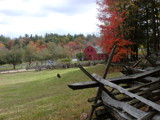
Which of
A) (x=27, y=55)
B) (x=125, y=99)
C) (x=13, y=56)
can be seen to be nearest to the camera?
(x=125, y=99)

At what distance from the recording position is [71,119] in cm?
556

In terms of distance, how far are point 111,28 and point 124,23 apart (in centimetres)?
350

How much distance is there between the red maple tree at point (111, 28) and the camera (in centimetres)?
1578

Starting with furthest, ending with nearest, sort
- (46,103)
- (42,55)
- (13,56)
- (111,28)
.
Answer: (42,55), (13,56), (111,28), (46,103)

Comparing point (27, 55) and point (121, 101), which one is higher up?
point (27, 55)

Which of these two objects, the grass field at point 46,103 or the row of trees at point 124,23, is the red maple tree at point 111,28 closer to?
the row of trees at point 124,23

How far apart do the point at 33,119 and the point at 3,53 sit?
47498 millimetres

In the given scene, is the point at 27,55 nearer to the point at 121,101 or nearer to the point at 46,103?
the point at 46,103

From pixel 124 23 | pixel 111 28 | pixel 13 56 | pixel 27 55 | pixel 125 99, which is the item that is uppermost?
pixel 124 23

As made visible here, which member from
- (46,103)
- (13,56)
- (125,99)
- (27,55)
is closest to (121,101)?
(125,99)

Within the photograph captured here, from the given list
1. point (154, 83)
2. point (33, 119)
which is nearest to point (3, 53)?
point (33, 119)

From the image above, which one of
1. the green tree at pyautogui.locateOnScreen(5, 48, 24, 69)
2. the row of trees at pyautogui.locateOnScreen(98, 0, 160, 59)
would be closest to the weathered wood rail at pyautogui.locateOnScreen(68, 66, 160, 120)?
the row of trees at pyautogui.locateOnScreen(98, 0, 160, 59)

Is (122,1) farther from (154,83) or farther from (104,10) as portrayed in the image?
(154,83)

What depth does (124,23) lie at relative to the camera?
734 inches
